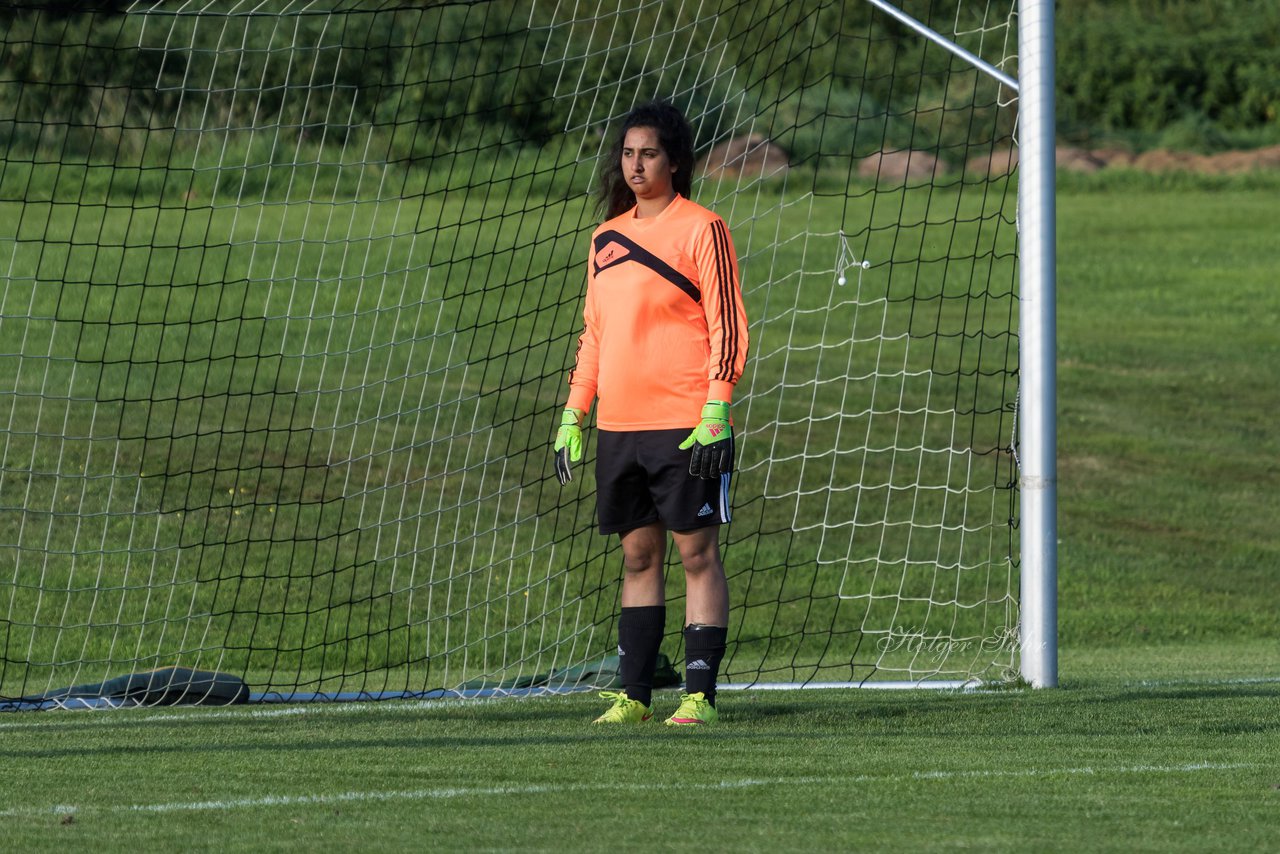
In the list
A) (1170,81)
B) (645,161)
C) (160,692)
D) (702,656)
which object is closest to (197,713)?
(160,692)

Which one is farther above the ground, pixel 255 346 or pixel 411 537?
pixel 255 346

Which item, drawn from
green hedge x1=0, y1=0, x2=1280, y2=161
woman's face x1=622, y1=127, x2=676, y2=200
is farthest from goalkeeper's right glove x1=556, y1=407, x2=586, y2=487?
green hedge x1=0, y1=0, x2=1280, y2=161

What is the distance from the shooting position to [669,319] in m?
5.49

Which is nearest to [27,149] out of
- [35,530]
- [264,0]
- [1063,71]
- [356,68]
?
[356,68]

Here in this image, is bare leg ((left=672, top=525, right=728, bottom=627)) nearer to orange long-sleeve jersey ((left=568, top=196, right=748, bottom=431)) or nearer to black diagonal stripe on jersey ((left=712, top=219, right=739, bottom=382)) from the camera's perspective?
orange long-sleeve jersey ((left=568, top=196, right=748, bottom=431))

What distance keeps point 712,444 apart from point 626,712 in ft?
3.17

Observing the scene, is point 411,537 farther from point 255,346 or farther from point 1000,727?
point 1000,727

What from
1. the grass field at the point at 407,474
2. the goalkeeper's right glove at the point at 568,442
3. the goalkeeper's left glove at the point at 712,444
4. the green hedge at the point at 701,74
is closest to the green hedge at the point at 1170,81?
the green hedge at the point at 701,74

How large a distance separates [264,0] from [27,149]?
32.7 ft

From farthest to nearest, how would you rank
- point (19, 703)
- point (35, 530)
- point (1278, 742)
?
point (35, 530)
point (19, 703)
point (1278, 742)

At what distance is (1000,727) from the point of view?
5.62 m

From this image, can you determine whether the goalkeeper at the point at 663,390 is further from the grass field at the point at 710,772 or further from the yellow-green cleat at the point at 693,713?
the grass field at the point at 710,772

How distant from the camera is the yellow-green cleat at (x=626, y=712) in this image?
5621mm

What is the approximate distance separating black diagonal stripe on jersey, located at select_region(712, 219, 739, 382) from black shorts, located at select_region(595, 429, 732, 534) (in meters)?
0.24
